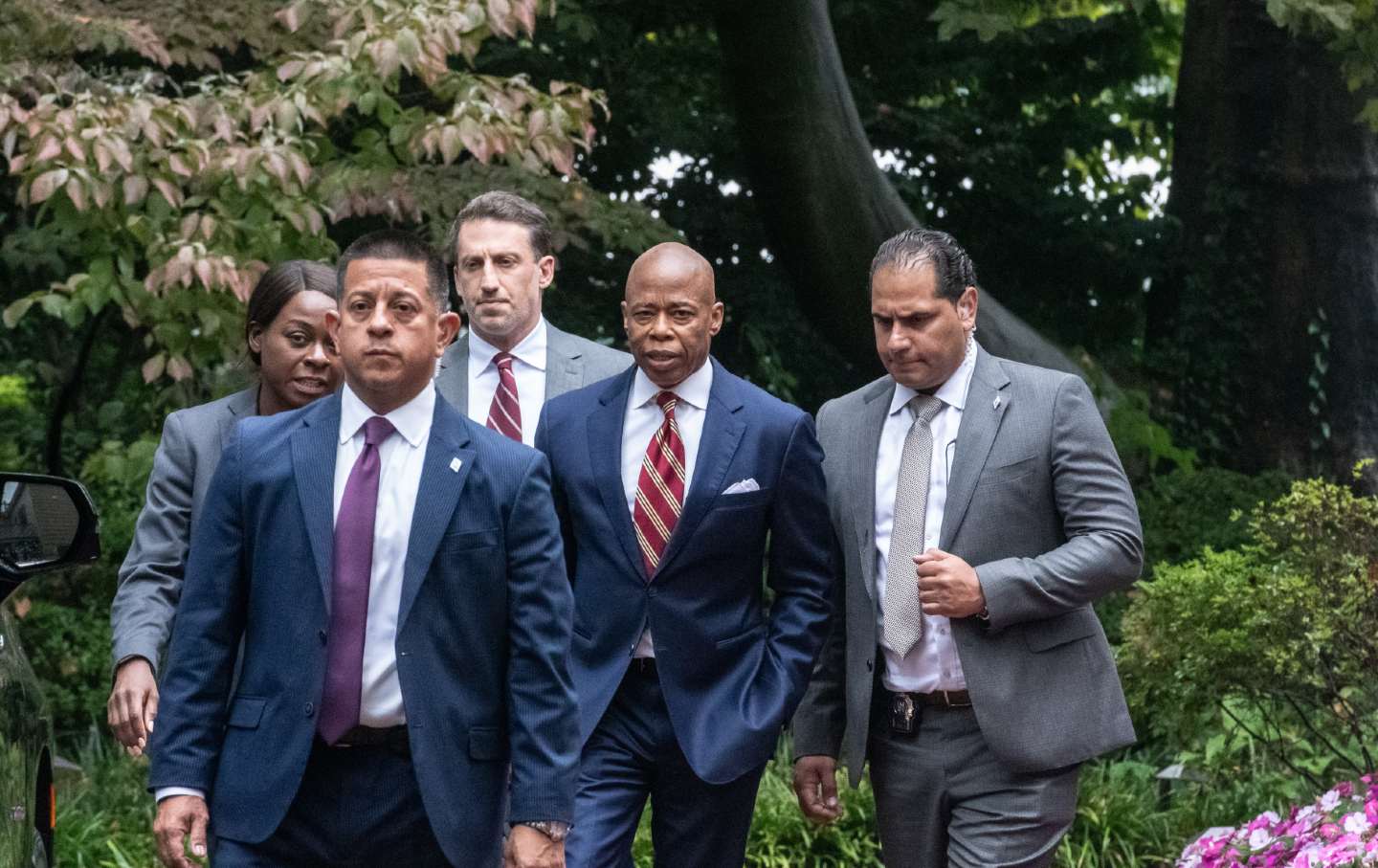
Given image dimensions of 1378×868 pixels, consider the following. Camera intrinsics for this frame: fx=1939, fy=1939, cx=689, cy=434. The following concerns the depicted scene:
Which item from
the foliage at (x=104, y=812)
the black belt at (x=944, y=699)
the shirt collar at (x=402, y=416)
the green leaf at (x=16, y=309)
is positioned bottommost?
the foliage at (x=104, y=812)

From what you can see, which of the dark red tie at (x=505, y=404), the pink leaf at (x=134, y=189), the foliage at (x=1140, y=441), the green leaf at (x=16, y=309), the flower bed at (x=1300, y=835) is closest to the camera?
the dark red tie at (x=505, y=404)

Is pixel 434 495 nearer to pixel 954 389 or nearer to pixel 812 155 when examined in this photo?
pixel 954 389

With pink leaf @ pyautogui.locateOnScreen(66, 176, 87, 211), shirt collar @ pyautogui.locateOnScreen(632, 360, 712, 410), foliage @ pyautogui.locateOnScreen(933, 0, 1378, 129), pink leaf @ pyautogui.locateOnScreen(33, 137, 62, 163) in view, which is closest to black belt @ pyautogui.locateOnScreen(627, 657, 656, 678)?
shirt collar @ pyautogui.locateOnScreen(632, 360, 712, 410)

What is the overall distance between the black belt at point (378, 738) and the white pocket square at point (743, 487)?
1.37 meters

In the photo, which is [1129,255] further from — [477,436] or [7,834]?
[7,834]

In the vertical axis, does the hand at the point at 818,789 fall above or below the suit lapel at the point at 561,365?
below

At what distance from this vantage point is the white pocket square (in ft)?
16.5

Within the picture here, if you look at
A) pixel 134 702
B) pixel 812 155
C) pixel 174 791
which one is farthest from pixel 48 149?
pixel 812 155

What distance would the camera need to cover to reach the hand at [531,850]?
3920 millimetres

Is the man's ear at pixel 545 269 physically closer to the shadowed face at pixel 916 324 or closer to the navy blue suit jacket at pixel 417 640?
the shadowed face at pixel 916 324

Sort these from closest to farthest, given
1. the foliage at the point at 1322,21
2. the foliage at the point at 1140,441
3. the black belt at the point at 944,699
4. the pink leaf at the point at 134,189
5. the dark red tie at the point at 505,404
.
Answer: the black belt at the point at 944,699
the dark red tie at the point at 505,404
the pink leaf at the point at 134,189
the foliage at the point at 1322,21
the foliage at the point at 1140,441

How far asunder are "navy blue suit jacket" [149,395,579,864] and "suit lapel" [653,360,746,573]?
957mm

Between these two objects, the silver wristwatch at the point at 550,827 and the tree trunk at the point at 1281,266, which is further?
the tree trunk at the point at 1281,266

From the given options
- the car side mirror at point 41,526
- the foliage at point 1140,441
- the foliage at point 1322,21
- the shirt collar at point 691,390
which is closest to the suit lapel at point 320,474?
the car side mirror at point 41,526
